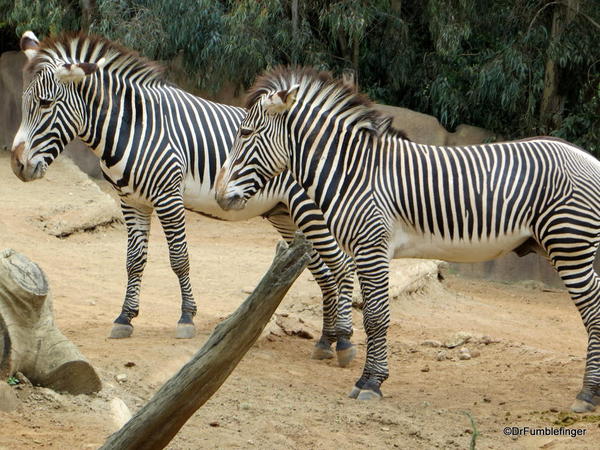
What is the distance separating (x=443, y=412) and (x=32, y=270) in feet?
10.1

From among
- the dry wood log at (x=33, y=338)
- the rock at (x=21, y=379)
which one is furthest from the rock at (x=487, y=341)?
the rock at (x=21, y=379)

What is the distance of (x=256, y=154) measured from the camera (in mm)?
6707

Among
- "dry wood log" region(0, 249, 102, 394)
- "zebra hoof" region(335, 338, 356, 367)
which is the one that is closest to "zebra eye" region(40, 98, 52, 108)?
"dry wood log" region(0, 249, 102, 394)

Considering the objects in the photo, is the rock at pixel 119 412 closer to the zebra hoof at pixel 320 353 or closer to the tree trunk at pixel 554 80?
Result: the zebra hoof at pixel 320 353

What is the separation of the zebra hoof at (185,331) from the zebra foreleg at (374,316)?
6.17 feet

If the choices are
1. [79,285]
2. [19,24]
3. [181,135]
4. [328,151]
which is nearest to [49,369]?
[328,151]

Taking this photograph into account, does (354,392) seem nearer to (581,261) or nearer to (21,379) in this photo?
(581,261)

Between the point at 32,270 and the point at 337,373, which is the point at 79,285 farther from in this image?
the point at 32,270

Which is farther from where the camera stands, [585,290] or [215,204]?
[215,204]

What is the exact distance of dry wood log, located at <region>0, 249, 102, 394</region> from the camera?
16.7 ft

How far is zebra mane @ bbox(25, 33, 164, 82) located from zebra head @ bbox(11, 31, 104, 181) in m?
0.13

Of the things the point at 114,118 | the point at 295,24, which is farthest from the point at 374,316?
the point at 295,24

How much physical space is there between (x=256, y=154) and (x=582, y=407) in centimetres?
302

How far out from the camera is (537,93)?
14.4 metres
